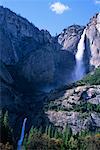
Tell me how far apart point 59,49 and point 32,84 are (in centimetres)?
2808

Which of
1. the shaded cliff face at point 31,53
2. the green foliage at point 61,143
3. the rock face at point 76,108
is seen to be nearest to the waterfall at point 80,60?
the shaded cliff face at point 31,53

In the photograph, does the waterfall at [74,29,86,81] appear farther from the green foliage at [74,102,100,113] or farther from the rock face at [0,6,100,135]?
the green foliage at [74,102,100,113]

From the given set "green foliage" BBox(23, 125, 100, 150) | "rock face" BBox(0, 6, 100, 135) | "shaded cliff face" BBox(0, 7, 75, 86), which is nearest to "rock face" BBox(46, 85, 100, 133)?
"rock face" BBox(0, 6, 100, 135)

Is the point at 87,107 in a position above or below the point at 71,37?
below

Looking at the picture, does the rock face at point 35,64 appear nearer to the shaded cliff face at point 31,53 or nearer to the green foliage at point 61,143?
the shaded cliff face at point 31,53

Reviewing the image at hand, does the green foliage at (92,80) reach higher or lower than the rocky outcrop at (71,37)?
lower

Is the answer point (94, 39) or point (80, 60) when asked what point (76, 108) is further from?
point (94, 39)

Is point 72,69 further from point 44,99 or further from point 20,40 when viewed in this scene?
point 44,99

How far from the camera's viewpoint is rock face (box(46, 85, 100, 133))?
361 ft

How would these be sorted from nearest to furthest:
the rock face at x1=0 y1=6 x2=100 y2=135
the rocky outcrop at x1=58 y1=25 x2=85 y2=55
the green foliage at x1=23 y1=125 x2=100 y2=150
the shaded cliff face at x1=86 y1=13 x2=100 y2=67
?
1. the green foliage at x1=23 y1=125 x2=100 y2=150
2. the rock face at x1=0 y1=6 x2=100 y2=135
3. the shaded cliff face at x1=86 y1=13 x2=100 y2=67
4. the rocky outcrop at x1=58 y1=25 x2=85 y2=55

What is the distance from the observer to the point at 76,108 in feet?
381

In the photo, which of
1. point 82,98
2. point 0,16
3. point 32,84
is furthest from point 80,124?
point 0,16

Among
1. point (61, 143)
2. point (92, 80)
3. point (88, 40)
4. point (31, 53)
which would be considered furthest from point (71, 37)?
point (61, 143)

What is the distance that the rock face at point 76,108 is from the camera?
110 meters
